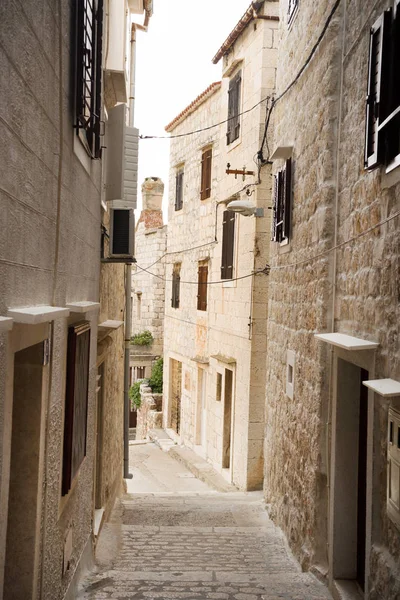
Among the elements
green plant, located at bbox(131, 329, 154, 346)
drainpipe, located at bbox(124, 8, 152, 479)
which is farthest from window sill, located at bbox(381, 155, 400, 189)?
green plant, located at bbox(131, 329, 154, 346)

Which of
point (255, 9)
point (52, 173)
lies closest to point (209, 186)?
point (255, 9)

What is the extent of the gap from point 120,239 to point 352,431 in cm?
357

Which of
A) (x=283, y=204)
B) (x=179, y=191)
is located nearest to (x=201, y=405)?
(x=179, y=191)

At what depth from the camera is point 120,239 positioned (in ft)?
25.5

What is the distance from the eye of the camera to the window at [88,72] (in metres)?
4.83

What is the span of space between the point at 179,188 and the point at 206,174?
8.58 feet

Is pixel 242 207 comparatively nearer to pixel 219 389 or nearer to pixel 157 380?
pixel 219 389

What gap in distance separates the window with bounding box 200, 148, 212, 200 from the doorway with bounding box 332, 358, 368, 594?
11.3m

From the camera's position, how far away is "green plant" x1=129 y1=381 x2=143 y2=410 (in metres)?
23.9

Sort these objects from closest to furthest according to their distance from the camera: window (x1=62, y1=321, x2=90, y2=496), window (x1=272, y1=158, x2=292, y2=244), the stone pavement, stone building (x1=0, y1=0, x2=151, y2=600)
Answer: stone building (x1=0, y1=0, x2=151, y2=600), window (x1=62, y1=321, x2=90, y2=496), the stone pavement, window (x1=272, y1=158, x2=292, y2=244)

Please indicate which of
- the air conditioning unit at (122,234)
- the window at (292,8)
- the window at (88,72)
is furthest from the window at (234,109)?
the window at (88,72)

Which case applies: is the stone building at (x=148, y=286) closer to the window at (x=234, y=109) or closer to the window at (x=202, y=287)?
the window at (x=202, y=287)

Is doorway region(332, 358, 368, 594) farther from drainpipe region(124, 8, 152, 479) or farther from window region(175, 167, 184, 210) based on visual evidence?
window region(175, 167, 184, 210)

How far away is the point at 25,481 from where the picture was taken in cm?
396
